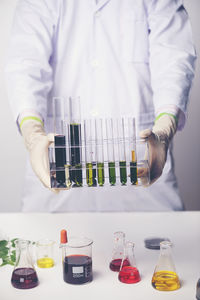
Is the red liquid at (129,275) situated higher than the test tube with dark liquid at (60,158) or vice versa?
A: the test tube with dark liquid at (60,158)

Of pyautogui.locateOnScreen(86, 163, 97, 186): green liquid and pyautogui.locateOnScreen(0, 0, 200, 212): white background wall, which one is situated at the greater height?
pyautogui.locateOnScreen(0, 0, 200, 212): white background wall

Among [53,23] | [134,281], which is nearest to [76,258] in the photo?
[134,281]

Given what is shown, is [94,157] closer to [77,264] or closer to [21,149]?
[77,264]

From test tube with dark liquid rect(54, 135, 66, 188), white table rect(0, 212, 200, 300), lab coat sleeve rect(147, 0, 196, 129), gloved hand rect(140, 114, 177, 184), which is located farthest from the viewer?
lab coat sleeve rect(147, 0, 196, 129)

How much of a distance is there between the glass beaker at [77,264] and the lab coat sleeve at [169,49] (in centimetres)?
98

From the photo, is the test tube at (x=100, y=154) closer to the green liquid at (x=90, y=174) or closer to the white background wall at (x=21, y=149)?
the green liquid at (x=90, y=174)

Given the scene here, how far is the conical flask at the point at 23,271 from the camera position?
128cm

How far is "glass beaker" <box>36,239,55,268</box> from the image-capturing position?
1.46 metres

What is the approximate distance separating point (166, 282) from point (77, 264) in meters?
0.28

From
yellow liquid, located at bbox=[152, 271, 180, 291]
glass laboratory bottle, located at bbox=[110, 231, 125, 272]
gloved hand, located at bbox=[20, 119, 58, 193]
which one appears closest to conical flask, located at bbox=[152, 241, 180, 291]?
yellow liquid, located at bbox=[152, 271, 180, 291]

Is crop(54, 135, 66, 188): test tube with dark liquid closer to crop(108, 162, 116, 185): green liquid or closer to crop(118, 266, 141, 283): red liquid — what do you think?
crop(108, 162, 116, 185): green liquid

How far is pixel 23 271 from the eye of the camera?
1300 millimetres

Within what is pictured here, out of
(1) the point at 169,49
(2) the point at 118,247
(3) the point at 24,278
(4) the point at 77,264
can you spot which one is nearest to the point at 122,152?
(2) the point at 118,247

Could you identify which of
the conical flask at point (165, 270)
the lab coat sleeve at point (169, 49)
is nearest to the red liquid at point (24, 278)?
the conical flask at point (165, 270)
